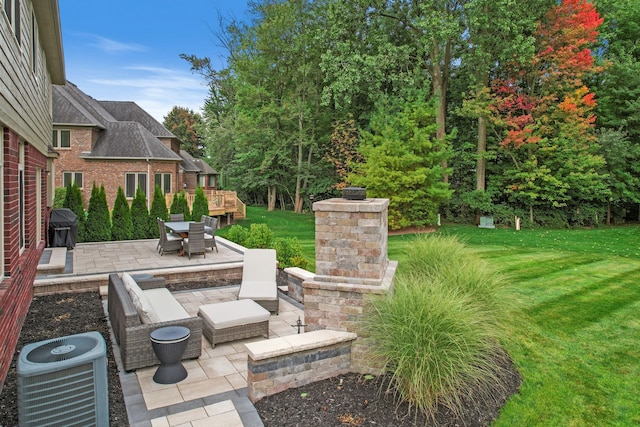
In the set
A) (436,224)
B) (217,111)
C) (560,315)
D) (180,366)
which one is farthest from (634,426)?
(217,111)

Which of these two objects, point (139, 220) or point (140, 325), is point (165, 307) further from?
point (139, 220)

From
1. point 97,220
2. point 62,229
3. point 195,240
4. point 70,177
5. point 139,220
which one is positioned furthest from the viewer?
point 70,177

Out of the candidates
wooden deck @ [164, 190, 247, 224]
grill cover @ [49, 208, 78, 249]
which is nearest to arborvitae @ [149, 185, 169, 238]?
grill cover @ [49, 208, 78, 249]

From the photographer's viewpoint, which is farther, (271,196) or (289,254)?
(271,196)

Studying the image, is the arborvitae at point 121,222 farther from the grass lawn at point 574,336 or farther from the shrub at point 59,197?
the grass lawn at point 574,336

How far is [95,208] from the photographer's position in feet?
43.1

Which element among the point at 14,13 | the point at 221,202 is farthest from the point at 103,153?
the point at 14,13

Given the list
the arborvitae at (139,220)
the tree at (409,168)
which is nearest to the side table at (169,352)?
the arborvitae at (139,220)

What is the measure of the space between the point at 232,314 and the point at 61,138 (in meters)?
19.9

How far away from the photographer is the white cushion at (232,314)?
5.15 metres

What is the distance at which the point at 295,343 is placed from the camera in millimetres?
4172

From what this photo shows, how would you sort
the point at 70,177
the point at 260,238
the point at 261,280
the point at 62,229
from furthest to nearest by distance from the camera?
the point at 70,177 → the point at 62,229 → the point at 260,238 → the point at 261,280

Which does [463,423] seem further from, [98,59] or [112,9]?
[98,59]

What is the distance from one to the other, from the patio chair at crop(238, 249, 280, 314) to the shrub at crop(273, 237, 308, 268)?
2110mm
